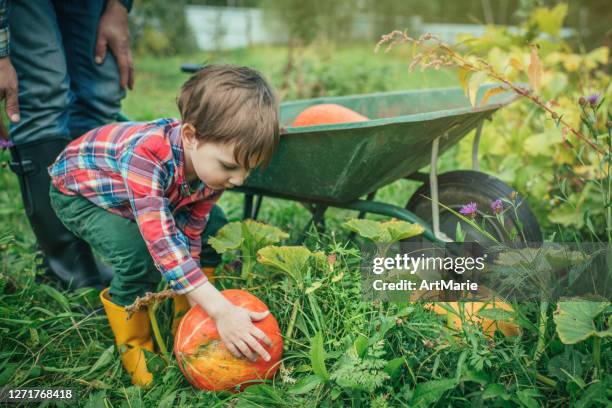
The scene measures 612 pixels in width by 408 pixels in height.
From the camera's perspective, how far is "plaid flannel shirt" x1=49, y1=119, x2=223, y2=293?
1606mm

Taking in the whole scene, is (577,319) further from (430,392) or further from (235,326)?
(235,326)

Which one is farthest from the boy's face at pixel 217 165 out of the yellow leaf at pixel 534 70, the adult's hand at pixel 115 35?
the yellow leaf at pixel 534 70

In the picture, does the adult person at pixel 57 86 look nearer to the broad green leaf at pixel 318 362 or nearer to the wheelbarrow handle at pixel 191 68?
the wheelbarrow handle at pixel 191 68

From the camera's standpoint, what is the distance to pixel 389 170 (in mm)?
A: 1981

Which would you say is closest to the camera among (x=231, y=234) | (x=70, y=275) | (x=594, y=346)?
(x=594, y=346)

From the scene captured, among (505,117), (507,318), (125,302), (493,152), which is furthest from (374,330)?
(505,117)

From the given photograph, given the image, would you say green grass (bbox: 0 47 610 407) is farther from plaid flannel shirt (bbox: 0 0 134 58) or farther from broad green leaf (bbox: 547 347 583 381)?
plaid flannel shirt (bbox: 0 0 134 58)

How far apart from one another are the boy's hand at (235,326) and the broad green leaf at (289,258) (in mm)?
180

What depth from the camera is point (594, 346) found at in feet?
4.44

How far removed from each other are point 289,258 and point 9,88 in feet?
3.28

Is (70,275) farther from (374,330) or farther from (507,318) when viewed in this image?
(507,318)

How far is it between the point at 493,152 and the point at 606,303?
66.1 inches

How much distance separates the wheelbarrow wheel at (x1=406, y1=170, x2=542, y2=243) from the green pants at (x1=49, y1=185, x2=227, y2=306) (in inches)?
36.3

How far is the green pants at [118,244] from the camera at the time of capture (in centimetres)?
178
